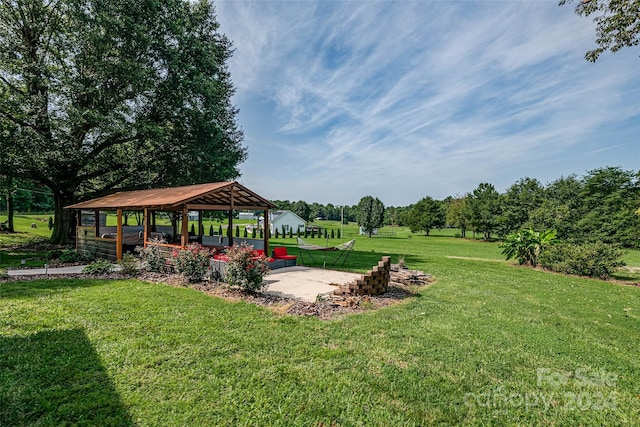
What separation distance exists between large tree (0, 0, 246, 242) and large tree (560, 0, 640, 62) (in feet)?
46.4

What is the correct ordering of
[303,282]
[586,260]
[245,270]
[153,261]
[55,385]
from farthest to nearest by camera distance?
[586,260], [153,261], [303,282], [245,270], [55,385]

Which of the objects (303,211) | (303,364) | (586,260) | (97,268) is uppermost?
(303,211)

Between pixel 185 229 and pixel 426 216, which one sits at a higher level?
pixel 426 216

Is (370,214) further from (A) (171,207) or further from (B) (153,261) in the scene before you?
(B) (153,261)

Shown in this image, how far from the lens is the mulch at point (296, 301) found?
5.64m

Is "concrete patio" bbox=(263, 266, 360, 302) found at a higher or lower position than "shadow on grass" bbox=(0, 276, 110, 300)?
lower

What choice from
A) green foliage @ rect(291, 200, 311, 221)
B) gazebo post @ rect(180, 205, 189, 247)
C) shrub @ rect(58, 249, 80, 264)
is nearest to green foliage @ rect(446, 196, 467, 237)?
green foliage @ rect(291, 200, 311, 221)

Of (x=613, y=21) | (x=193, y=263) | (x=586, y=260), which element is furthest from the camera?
(x=586, y=260)

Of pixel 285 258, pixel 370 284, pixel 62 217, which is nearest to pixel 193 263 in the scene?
pixel 285 258

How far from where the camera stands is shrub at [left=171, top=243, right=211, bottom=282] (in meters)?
7.73

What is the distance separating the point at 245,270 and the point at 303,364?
339 centimetres

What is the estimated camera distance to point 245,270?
653cm

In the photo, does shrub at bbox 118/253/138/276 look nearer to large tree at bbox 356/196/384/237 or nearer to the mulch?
the mulch

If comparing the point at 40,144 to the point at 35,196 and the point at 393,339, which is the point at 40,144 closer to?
the point at 393,339
